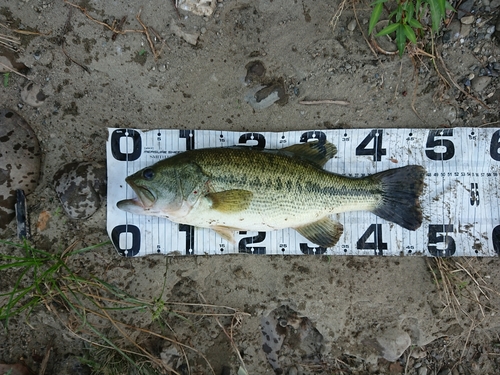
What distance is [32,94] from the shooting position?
3.76 meters

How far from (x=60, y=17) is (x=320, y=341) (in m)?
4.20

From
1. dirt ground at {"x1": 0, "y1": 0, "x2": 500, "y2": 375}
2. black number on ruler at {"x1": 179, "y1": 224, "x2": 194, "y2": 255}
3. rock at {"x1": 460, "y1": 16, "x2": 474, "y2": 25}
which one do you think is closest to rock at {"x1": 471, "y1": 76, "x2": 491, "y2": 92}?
dirt ground at {"x1": 0, "y1": 0, "x2": 500, "y2": 375}

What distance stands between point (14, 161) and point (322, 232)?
3.09 metres

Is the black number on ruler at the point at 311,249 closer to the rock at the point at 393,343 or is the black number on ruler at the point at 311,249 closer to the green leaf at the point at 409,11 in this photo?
the rock at the point at 393,343

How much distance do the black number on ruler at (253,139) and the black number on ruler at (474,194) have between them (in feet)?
6.92

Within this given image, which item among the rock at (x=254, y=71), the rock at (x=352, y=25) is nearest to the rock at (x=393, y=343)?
the rock at (x=254, y=71)

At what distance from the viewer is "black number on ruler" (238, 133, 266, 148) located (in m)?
3.77

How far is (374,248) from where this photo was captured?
146 inches

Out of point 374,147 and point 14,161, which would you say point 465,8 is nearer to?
point 374,147

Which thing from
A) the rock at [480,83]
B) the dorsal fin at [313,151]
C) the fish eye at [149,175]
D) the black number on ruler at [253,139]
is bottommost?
the fish eye at [149,175]

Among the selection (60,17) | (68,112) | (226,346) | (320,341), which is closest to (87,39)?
(60,17)

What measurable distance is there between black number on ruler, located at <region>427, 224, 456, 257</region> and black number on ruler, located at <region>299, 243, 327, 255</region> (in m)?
1.05

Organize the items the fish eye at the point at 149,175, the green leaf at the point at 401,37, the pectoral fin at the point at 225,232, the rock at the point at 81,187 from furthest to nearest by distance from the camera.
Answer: the rock at the point at 81,187
the pectoral fin at the point at 225,232
the green leaf at the point at 401,37
the fish eye at the point at 149,175

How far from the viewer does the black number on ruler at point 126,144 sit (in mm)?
3725
